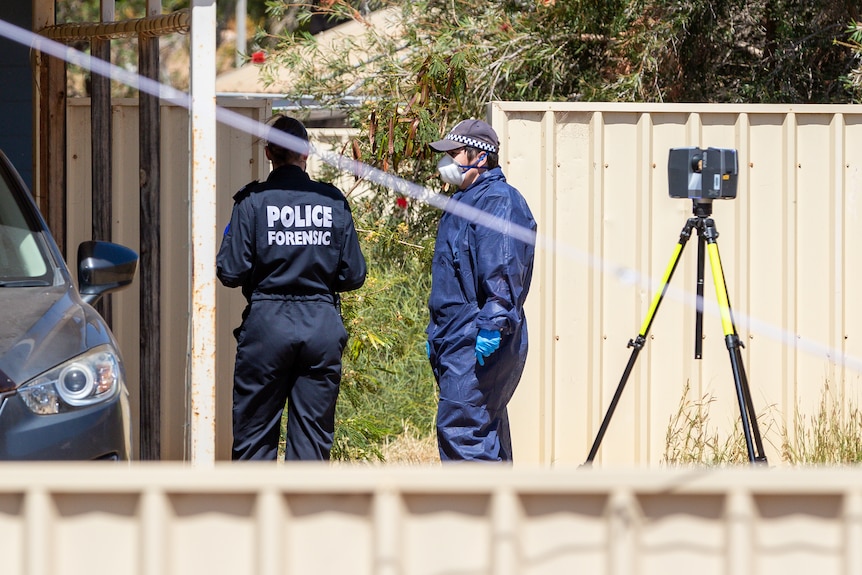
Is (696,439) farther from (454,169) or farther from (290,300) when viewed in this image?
(290,300)

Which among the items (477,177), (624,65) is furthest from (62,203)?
(624,65)

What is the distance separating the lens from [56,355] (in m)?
4.05

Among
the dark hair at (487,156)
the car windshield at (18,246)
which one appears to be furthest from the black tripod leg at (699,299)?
the car windshield at (18,246)

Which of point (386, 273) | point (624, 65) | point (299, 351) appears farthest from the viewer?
point (624, 65)

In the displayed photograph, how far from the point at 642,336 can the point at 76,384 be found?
2984mm

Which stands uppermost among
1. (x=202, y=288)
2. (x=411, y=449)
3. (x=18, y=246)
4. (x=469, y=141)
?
(x=469, y=141)

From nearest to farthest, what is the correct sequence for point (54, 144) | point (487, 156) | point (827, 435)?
point (487, 156), point (827, 435), point (54, 144)

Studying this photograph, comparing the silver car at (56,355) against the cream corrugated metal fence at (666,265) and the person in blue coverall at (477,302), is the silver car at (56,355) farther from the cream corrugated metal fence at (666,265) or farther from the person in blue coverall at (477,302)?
the cream corrugated metal fence at (666,265)

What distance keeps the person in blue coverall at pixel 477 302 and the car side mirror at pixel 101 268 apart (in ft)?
4.54

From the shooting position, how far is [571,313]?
643cm

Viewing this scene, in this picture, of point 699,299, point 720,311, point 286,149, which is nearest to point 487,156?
point 286,149

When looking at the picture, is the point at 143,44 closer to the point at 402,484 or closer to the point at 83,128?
the point at 83,128

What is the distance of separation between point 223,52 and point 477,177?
28.0m

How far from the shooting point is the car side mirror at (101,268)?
4852 mm
